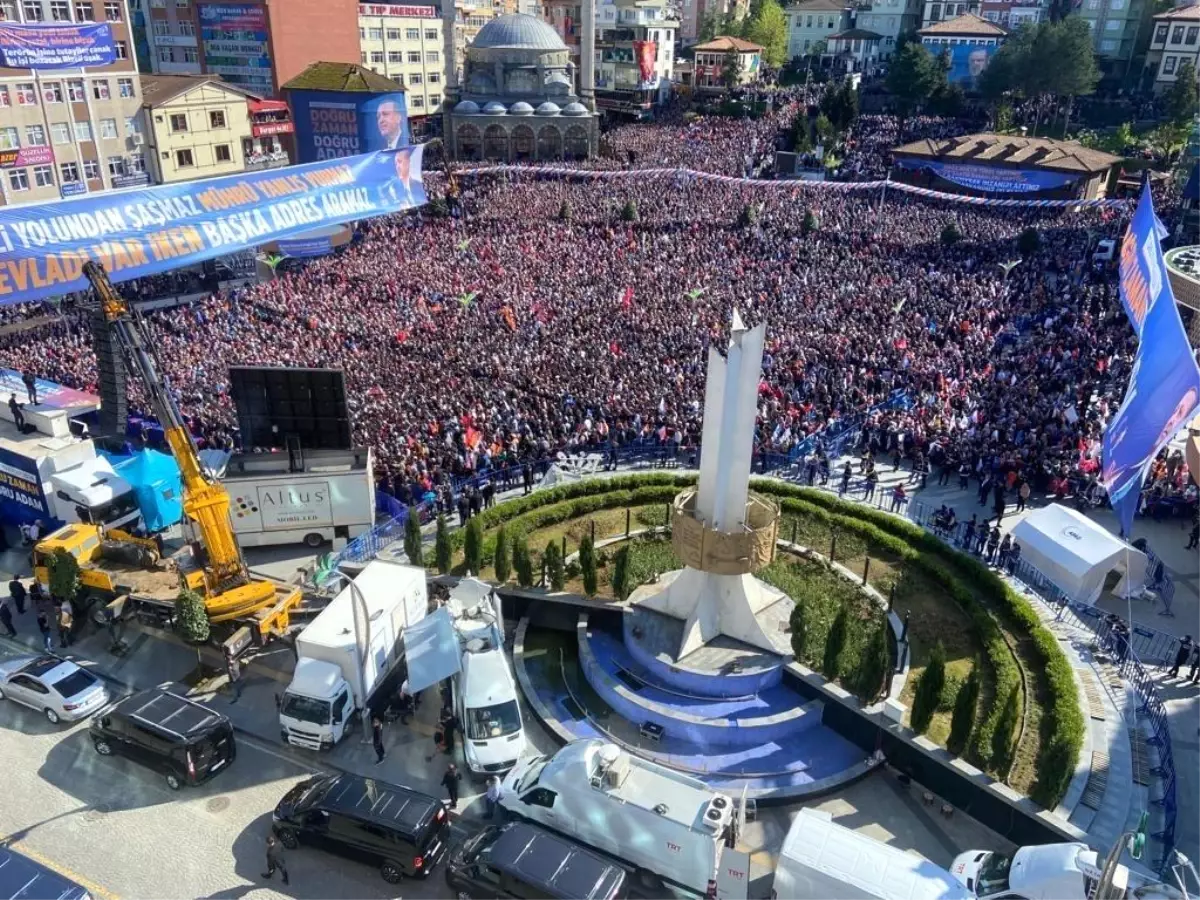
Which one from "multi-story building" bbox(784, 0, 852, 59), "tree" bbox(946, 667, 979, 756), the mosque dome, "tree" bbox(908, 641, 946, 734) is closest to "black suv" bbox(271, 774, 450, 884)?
"tree" bbox(908, 641, 946, 734)

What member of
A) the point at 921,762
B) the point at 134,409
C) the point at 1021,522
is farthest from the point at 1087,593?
the point at 134,409

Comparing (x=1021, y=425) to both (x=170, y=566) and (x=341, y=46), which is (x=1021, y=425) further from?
Result: (x=341, y=46)

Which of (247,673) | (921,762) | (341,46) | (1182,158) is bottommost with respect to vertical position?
(247,673)

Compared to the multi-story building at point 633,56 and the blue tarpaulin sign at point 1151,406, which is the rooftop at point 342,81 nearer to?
the multi-story building at point 633,56

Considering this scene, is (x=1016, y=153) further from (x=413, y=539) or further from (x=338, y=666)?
(x=338, y=666)

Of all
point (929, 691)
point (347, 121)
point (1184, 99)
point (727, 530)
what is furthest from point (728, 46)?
point (929, 691)

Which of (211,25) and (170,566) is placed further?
(211,25)

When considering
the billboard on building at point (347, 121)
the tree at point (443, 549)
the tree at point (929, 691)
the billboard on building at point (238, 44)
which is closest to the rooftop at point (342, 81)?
the billboard on building at point (347, 121)

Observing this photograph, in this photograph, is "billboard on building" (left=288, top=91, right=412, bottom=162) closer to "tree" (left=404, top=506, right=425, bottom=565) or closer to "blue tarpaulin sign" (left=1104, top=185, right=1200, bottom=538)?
"tree" (left=404, top=506, right=425, bottom=565)

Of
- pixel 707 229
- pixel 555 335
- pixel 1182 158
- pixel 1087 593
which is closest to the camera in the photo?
pixel 1087 593
